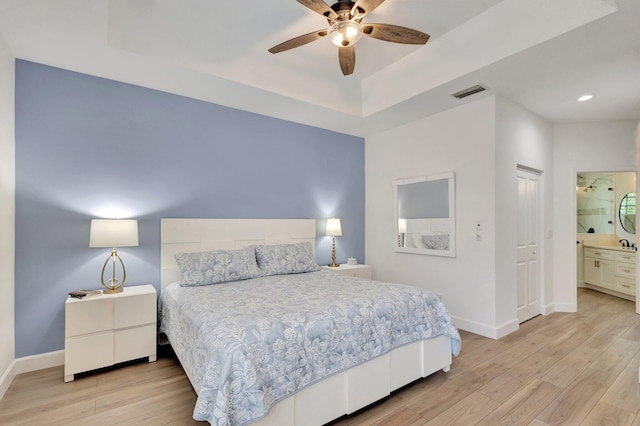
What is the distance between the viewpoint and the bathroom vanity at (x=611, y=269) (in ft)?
16.5

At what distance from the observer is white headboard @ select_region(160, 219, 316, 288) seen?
3.32m

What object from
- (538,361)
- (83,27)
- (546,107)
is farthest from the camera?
(546,107)

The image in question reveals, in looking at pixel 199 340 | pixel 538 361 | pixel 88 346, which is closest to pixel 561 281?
pixel 538 361

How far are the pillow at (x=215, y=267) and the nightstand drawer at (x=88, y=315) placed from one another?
0.63m

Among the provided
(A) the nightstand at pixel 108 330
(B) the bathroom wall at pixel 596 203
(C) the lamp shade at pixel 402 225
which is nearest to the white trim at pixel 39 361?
(A) the nightstand at pixel 108 330

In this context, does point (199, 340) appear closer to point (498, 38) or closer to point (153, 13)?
point (153, 13)

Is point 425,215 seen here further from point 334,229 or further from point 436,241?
point 334,229

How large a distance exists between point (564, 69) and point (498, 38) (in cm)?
79

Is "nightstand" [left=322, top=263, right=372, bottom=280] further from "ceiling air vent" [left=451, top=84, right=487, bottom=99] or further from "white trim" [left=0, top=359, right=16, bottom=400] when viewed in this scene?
"white trim" [left=0, top=359, right=16, bottom=400]

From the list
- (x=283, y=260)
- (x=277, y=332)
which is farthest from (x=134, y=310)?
(x=277, y=332)

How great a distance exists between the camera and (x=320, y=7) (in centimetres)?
215

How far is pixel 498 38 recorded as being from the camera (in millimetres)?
2703

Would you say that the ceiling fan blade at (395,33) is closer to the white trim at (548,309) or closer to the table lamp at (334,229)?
the table lamp at (334,229)

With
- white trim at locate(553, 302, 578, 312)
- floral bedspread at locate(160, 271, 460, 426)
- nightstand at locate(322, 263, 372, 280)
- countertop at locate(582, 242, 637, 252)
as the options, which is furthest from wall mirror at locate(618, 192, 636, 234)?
floral bedspread at locate(160, 271, 460, 426)
